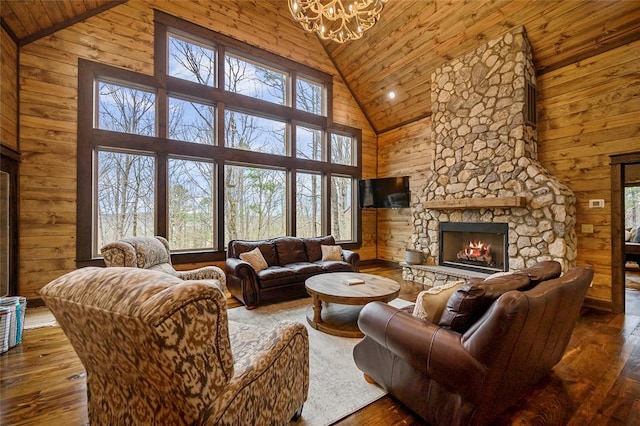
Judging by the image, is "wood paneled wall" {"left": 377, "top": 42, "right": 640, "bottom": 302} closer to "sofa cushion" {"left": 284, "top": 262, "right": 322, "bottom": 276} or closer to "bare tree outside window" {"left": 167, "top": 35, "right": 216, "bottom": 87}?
"sofa cushion" {"left": 284, "top": 262, "right": 322, "bottom": 276}

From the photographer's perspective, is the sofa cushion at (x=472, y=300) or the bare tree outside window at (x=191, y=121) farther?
the bare tree outside window at (x=191, y=121)

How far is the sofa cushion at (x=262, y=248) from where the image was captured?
449 centimetres

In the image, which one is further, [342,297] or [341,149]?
[341,149]

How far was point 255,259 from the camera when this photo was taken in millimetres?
4266

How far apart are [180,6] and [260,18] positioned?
1463mm

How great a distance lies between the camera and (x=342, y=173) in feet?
21.8

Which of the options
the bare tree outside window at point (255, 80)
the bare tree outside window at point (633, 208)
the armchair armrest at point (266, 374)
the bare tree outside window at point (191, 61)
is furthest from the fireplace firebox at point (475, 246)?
the bare tree outside window at point (633, 208)

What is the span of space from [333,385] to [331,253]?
2.96 metres

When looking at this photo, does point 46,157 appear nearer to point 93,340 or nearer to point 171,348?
point 93,340

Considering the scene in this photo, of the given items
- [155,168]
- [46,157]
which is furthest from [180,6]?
[46,157]

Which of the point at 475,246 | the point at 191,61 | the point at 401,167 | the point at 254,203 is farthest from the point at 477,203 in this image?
the point at 191,61

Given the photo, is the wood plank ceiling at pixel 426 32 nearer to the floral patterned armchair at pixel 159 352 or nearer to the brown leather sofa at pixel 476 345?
the brown leather sofa at pixel 476 345

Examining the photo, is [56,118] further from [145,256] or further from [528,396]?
[528,396]

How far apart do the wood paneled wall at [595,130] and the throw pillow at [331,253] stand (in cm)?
356
